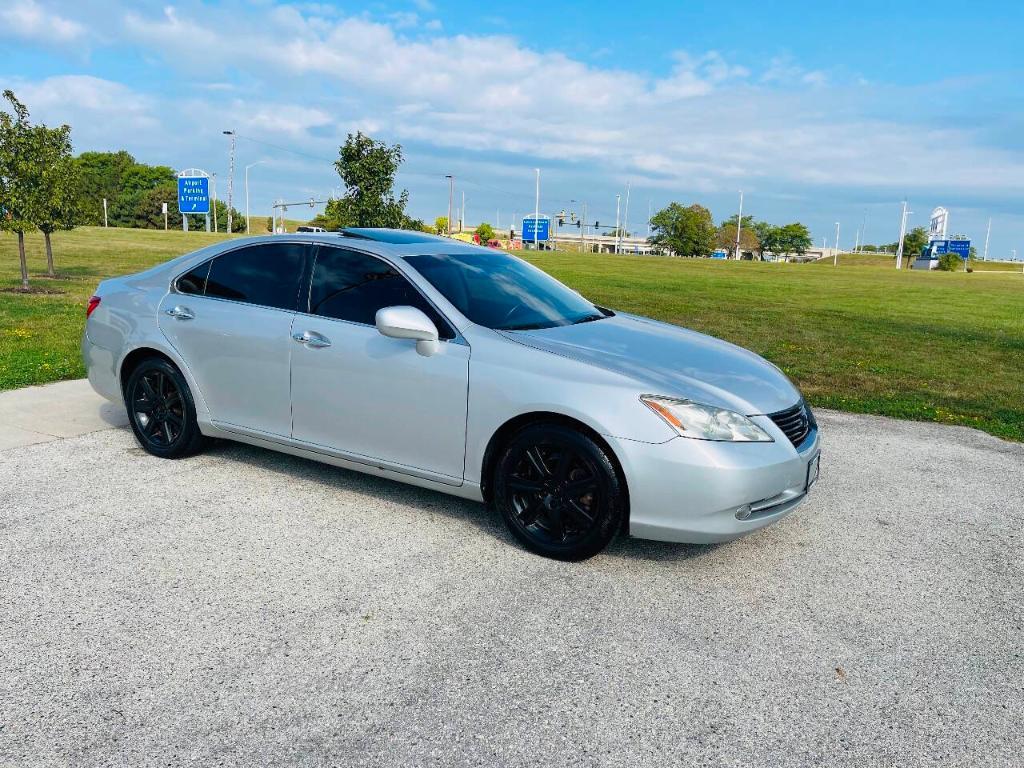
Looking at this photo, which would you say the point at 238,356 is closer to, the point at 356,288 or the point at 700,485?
the point at 356,288

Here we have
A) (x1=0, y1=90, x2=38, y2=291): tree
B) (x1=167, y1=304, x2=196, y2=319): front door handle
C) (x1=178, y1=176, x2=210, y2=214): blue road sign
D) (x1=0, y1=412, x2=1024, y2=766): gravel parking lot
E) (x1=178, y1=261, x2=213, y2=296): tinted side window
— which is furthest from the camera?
(x1=178, y1=176, x2=210, y2=214): blue road sign

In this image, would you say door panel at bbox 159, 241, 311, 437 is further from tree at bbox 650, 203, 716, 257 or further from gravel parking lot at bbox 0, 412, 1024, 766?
tree at bbox 650, 203, 716, 257

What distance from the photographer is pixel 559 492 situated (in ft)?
12.7

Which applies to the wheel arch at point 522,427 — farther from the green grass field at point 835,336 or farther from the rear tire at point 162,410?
Answer: the green grass field at point 835,336

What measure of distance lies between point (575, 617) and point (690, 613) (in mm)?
520

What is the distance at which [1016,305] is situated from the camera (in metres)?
30.0

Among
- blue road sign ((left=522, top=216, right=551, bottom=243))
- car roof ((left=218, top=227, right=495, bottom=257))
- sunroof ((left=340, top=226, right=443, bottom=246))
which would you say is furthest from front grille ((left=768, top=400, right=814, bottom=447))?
blue road sign ((left=522, top=216, right=551, bottom=243))

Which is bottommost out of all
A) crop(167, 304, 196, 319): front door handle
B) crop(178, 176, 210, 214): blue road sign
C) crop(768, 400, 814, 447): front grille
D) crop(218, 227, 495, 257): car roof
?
crop(768, 400, 814, 447): front grille

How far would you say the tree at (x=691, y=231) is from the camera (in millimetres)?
103250

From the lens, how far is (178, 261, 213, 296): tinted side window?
17.3ft

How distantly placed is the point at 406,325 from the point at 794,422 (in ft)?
6.68

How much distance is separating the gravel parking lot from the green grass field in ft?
12.9

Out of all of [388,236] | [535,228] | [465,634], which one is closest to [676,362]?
[465,634]

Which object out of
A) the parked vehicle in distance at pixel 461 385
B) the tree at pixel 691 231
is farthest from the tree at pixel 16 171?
the tree at pixel 691 231
